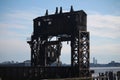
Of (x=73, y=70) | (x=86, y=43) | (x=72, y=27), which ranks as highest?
(x=72, y=27)

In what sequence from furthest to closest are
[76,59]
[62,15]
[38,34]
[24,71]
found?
1. [38,34]
2. [62,15]
3. [76,59]
4. [24,71]

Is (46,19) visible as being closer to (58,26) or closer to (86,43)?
(58,26)

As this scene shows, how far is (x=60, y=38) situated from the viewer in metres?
37.1

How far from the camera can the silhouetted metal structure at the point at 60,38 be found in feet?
111

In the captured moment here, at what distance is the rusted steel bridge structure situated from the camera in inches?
1305

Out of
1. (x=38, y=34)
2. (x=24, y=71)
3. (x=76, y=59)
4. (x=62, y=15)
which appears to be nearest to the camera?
(x=24, y=71)

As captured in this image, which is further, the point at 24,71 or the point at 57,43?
the point at 57,43

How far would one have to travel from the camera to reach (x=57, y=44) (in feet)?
126

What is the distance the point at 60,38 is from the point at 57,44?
5.57ft

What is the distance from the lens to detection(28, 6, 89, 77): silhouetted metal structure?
33.9m

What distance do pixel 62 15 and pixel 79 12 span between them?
2704mm

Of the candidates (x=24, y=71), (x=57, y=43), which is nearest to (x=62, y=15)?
(x=57, y=43)

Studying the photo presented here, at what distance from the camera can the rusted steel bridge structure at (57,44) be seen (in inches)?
1305

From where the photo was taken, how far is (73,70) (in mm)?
33875
